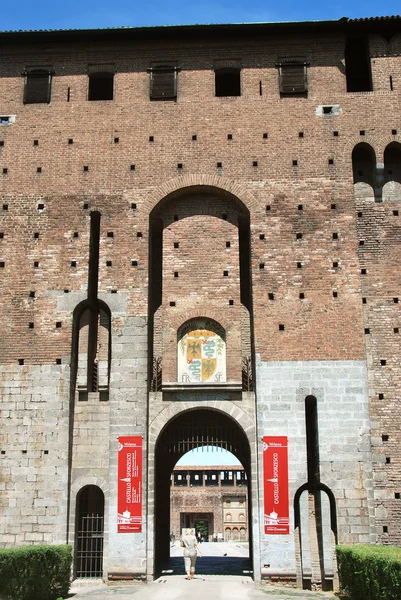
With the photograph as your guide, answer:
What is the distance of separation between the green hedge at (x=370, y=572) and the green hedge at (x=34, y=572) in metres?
5.92

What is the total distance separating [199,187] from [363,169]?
469 cm

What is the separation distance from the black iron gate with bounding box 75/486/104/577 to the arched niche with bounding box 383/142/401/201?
1116 cm

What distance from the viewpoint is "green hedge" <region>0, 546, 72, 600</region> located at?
12.8 metres

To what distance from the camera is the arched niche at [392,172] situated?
63.3ft

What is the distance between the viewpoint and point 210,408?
17.6 m

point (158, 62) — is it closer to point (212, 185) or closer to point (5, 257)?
point (212, 185)

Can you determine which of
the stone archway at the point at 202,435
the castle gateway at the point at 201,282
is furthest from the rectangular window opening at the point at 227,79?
the stone archway at the point at 202,435

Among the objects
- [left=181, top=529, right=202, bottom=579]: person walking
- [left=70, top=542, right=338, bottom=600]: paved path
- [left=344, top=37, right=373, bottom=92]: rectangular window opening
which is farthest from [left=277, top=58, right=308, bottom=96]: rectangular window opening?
[left=70, top=542, right=338, bottom=600]: paved path

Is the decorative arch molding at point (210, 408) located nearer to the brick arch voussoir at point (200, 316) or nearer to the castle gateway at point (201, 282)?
the castle gateway at point (201, 282)

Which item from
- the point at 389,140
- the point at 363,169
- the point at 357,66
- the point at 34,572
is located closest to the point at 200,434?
the point at 34,572

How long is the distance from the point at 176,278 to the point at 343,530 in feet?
24.8

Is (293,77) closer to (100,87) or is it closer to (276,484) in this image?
(100,87)

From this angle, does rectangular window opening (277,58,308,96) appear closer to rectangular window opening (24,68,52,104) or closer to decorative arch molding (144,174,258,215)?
decorative arch molding (144,174,258,215)

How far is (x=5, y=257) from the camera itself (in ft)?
61.6
